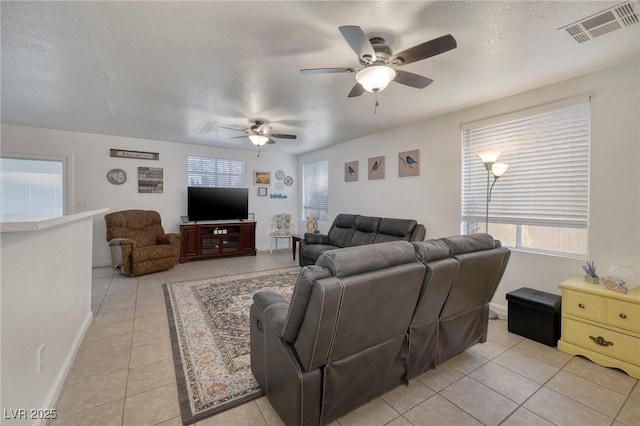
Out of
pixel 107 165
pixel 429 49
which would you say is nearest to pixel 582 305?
pixel 429 49

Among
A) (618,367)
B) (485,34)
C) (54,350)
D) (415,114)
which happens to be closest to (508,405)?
(618,367)

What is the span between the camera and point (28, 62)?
2.41 m

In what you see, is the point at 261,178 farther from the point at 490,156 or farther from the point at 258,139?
the point at 490,156

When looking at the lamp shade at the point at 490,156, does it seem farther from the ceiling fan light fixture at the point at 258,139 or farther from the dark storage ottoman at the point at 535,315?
the ceiling fan light fixture at the point at 258,139

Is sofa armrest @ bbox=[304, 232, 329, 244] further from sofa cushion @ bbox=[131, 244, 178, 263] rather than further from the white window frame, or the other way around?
the white window frame

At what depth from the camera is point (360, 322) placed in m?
1.46

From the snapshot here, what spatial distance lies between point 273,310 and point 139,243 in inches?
177

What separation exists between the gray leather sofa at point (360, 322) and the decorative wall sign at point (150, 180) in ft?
16.0

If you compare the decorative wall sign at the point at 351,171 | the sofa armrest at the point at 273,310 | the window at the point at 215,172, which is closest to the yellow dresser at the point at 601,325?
the sofa armrest at the point at 273,310

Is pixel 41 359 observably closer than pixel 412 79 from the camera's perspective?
Yes

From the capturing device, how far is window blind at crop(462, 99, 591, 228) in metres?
2.72

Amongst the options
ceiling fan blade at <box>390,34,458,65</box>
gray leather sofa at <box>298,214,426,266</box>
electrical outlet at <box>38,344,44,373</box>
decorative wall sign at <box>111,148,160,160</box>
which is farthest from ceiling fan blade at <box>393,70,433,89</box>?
decorative wall sign at <box>111,148,160,160</box>

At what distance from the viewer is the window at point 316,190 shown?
6.41 meters

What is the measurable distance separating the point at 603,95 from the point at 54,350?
190 inches
